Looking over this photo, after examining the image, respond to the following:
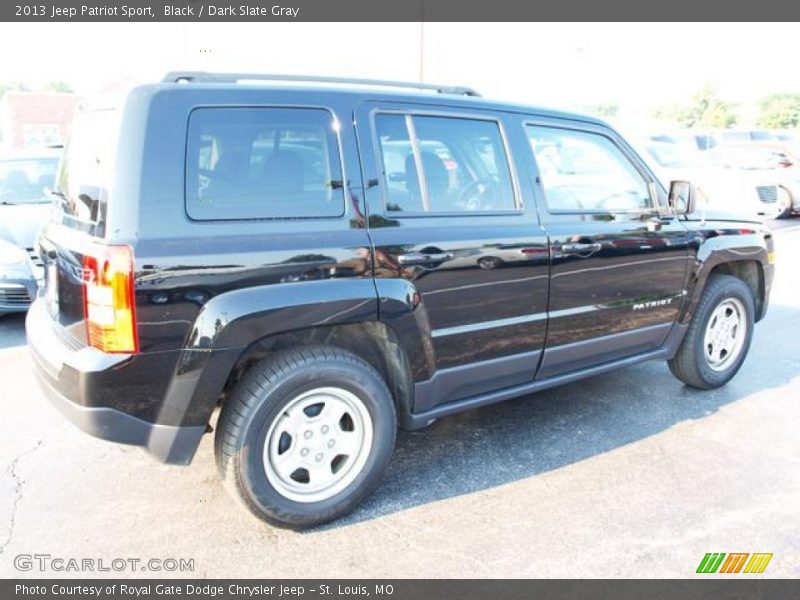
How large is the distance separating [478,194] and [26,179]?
236 inches

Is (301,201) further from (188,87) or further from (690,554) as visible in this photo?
(690,554)

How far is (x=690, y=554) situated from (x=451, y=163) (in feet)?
6.72

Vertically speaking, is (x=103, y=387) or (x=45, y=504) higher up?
(x=103, y=387)

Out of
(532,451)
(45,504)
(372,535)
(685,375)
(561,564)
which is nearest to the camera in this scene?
(561,564)

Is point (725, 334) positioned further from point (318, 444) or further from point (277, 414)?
point (277, 414)

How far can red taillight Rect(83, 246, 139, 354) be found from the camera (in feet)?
7.10

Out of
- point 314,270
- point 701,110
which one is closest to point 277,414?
point 314,270

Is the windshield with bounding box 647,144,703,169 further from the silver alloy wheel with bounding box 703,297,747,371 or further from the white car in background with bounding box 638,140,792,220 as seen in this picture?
the silver alloy wheel with bounding box 703,297,747,371

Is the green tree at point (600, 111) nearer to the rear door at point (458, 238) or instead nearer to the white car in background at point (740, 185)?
the rear door at point (458, 238)

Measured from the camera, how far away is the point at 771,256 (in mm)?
4277

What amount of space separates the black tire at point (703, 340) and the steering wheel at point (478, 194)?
1.84 meters

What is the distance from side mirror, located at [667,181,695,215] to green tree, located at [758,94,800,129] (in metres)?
63.0

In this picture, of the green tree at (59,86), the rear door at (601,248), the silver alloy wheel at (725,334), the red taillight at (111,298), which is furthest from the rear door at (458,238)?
the green tree at (59,86)

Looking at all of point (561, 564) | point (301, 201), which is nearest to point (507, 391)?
point (561, 564)
